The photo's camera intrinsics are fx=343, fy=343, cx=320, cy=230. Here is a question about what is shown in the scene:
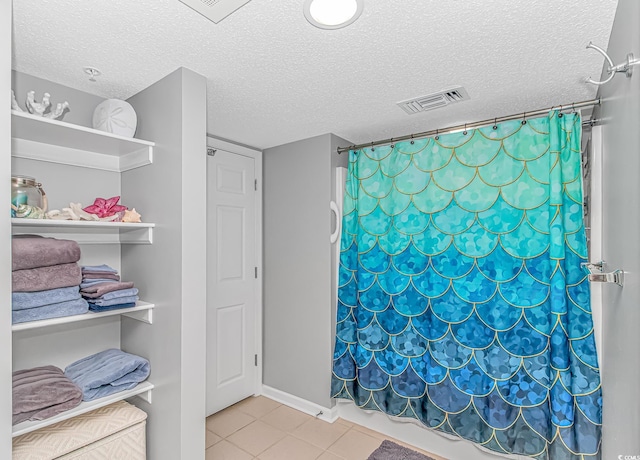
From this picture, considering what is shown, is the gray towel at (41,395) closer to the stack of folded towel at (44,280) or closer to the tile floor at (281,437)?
the stack of folded towel at (44,280)

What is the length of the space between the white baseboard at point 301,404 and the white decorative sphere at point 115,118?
238 cm

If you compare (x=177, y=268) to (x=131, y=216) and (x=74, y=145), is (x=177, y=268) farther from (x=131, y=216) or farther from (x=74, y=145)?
(x=74, y=145)

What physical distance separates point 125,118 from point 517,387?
263 cm

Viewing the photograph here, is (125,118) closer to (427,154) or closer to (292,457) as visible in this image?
(427,154)

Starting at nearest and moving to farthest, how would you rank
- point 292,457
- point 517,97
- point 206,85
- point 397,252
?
point 206,85, point 517,97, point 292,457, point 397,252

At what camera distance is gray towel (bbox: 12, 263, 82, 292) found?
1.45 m

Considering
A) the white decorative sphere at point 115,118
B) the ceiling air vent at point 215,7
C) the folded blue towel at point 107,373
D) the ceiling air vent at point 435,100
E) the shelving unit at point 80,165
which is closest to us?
the ceiling air vent at point 215,7

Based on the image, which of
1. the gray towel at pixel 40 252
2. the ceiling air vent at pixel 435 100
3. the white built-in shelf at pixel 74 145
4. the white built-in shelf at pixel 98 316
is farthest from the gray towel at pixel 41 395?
the ceiling air vent at pixel 435 100

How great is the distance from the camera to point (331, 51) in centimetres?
153

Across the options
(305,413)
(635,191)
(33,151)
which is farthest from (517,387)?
(33,151)

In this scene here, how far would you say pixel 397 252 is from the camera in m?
2.44

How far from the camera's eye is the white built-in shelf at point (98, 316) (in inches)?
55.5

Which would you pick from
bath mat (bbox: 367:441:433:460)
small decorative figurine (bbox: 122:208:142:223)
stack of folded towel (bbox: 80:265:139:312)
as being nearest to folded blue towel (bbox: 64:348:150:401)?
stack of folded towel (bbox: 80:265:139:312)

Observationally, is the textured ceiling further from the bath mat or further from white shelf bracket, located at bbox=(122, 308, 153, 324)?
the bath mat
